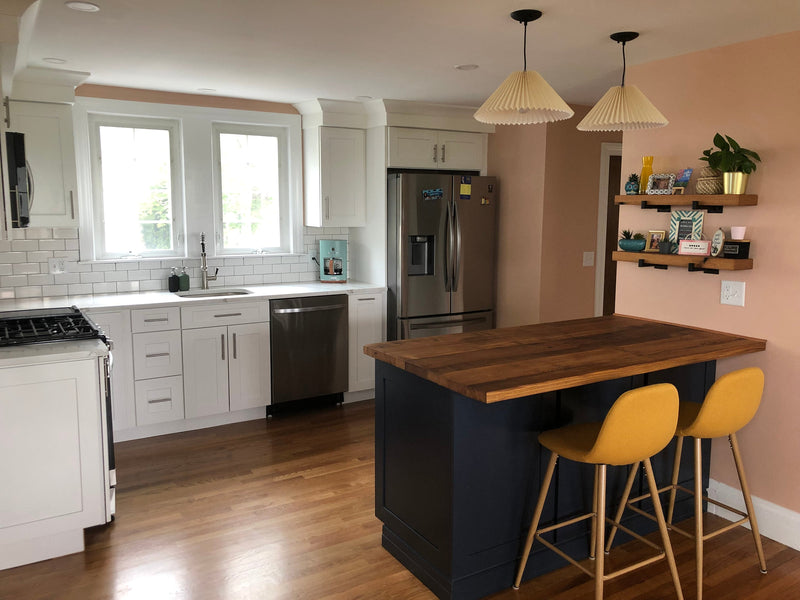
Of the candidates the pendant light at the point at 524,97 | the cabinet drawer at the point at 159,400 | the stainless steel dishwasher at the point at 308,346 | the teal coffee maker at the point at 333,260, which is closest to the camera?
the pendant light at the point at 524,97

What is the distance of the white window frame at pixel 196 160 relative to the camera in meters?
4.50

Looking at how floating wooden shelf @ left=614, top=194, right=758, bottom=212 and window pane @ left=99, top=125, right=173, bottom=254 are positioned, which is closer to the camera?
floating wooden shelf @ left=614, top=194, right=758, bottom=212

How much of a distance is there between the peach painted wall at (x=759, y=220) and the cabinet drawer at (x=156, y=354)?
121 inches

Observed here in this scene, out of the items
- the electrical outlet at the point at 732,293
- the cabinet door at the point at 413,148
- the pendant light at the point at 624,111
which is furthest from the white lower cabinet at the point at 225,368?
the electrical outlet at the point at 732,293

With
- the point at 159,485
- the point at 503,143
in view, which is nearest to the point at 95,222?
the point at 159,485

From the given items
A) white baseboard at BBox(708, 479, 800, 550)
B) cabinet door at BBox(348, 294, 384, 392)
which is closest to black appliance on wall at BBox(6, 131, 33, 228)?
cabinet door at BBox(348, 294, 384, 392)

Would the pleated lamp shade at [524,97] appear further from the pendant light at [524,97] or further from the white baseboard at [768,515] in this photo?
the white baseboard at [768,515]

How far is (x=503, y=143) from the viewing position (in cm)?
535

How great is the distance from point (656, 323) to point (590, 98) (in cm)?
197

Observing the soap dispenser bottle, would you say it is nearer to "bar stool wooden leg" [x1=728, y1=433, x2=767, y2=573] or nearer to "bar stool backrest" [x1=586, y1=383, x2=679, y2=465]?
"bar stool backrest" [x1=586, y1=383, x2=679, y2=465]

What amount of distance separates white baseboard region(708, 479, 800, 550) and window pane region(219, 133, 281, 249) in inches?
144

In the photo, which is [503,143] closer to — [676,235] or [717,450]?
[676,235]

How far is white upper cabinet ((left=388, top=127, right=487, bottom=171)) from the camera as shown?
5059 mm

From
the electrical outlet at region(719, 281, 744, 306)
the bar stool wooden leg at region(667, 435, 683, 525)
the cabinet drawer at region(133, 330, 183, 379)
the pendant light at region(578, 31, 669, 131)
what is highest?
the pendant light at region(578, 31, 669, 131)
